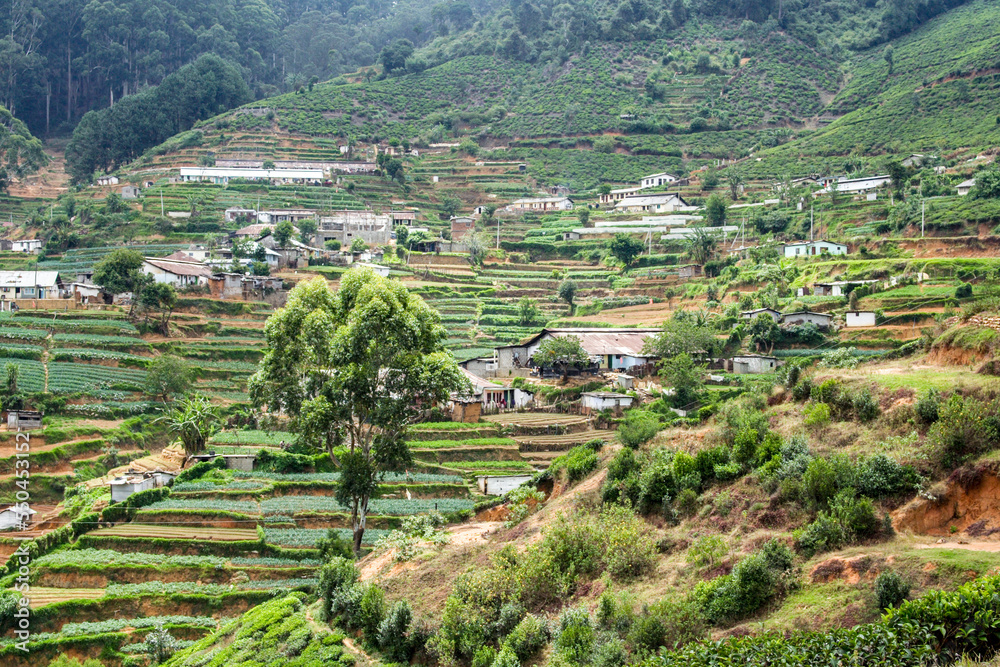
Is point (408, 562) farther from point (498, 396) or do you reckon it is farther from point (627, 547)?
point (498, 396)

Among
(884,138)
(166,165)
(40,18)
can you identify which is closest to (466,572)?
(884,138)

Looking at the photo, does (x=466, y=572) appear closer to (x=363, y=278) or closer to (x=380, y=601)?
(x=380, y=601)

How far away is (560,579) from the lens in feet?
52.2

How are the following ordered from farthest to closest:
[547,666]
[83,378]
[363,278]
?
[83,378]
[363,278]
[547,666]

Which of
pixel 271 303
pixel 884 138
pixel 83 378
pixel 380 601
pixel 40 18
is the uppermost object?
pixel 40 18

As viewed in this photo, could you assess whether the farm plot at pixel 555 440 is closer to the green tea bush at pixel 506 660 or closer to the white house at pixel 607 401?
the white house at pixel 607 401

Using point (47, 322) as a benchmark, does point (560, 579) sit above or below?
below

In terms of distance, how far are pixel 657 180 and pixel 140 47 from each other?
62.8 meters

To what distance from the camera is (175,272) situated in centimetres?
4794

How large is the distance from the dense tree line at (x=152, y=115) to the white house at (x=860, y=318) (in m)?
64.3

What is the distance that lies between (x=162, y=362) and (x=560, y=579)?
92.3 ft

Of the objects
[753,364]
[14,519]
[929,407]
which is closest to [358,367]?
[929,407]

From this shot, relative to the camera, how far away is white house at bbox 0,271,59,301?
47.3m

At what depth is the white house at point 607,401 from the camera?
3547cm
